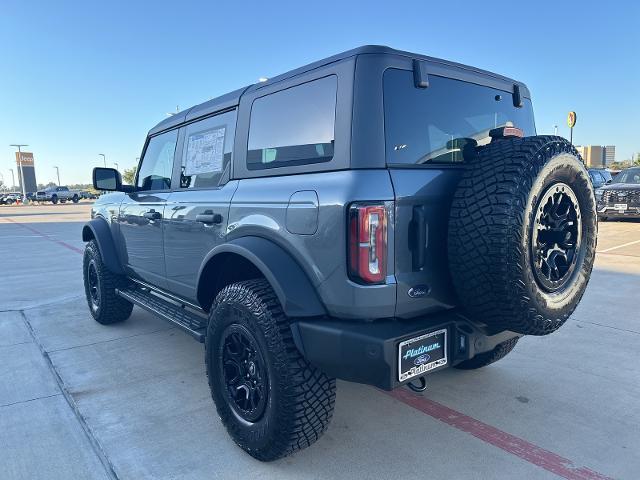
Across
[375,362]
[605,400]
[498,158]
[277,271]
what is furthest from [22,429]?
[605,400]

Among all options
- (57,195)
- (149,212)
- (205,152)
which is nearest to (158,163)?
(149,212)

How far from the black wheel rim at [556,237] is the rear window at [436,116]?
513 mm

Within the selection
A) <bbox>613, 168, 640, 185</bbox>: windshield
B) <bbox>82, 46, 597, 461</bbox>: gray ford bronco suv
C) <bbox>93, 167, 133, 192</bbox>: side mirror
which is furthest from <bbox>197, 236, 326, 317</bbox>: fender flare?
<bbox>613, 168, 640, 185</bbox>: windshield

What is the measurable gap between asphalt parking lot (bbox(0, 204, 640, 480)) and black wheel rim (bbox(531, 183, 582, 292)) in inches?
37.8

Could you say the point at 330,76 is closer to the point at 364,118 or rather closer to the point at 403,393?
the point at 364,118

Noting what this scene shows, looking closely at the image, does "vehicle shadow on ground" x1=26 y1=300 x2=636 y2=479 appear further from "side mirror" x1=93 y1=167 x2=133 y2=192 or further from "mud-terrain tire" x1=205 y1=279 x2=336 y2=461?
"side mirror" x1=93 y1=167 x2=133 y2=192

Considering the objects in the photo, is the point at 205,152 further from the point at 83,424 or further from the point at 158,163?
the point at 83,424

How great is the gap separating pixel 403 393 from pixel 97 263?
10.7ft

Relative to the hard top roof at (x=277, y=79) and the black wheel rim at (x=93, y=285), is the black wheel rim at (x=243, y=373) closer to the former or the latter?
the hard top roof at (x=277, y=79)

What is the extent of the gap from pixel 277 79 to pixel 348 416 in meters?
2.06

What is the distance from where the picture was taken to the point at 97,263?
15.0 ft

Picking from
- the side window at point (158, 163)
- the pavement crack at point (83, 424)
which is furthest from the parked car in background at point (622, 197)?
the pavement crack at point (83, 424)

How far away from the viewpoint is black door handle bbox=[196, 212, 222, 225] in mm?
2773

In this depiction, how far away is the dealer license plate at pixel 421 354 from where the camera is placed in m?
1.96
